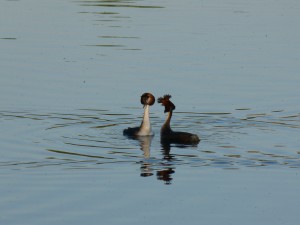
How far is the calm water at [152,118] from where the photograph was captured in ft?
45.5

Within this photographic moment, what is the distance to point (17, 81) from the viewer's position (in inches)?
927

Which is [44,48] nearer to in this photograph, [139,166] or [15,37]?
[15,37]

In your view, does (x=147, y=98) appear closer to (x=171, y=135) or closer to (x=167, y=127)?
(x=167, y=127)

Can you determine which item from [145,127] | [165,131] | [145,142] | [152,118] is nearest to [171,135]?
[165,131]

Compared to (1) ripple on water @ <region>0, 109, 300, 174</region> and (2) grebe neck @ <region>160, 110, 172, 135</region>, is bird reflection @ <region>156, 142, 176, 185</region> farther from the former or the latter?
(2) grebe neck @ <region>160, 110, 172, 135</region>

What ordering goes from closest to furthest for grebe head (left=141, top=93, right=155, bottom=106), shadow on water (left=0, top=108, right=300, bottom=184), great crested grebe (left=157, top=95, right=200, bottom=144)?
shadow on water (left=0, top=108, right=300, bottom=184)
great crested grebe (left=157, top=95, right=200, bottom=144)
grebe head (left=141, top=93, right=155, bottom=106)

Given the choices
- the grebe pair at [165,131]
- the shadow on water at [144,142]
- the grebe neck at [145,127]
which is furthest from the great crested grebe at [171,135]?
the grebe neck at [145,127]

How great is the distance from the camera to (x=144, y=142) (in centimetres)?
1878

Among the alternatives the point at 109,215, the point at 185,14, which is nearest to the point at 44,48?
the point at 185,14

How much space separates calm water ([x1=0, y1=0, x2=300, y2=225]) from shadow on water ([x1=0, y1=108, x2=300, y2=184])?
0.02 m

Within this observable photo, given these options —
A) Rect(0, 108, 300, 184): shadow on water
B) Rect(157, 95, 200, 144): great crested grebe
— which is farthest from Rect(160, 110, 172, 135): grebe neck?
Rect(0, 108, 300, 184): shadow on water

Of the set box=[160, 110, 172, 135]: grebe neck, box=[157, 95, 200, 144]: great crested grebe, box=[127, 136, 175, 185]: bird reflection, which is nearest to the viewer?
box=[127, 136, 175, 185]: bird reflection

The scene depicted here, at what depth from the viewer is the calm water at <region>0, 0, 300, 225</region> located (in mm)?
13883

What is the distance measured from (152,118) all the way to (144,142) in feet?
7.52
